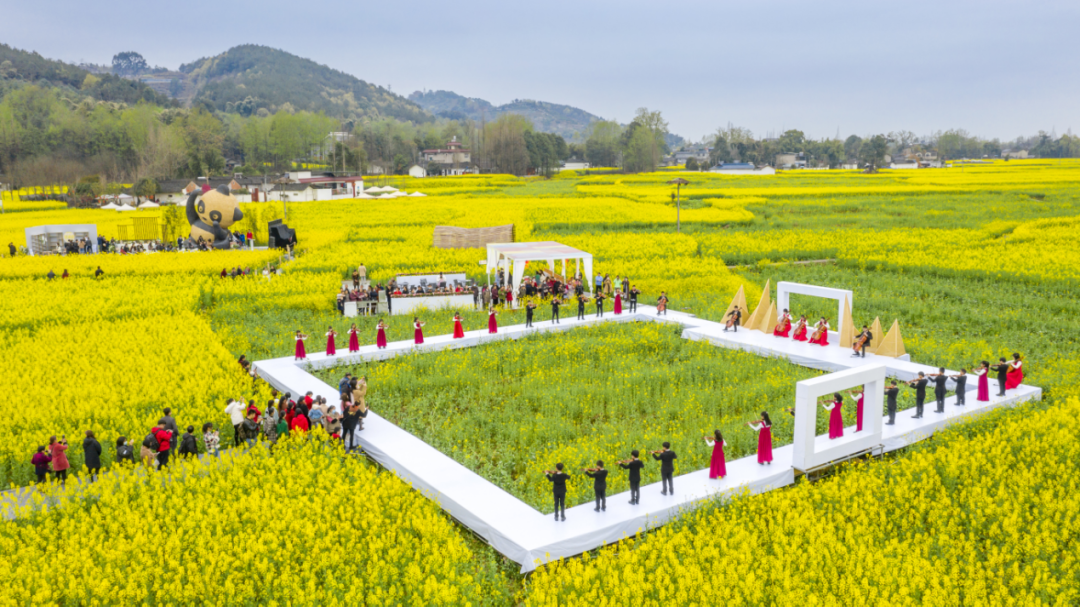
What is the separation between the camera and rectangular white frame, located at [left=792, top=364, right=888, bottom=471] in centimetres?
1236

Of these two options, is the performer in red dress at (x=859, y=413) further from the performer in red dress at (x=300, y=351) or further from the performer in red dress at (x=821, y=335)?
the performer in red dress at (x=300, y=351)

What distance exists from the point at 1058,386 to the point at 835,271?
18917mm

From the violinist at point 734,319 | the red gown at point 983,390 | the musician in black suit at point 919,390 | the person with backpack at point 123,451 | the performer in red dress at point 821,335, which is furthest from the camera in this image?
the violinist at point 734,319

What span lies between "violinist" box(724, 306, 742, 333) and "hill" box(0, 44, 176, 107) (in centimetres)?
18149

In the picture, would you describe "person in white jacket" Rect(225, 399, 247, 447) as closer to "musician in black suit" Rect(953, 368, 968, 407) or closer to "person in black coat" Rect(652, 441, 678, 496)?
"person in black coat" Rect(652, 441, 678, 496)

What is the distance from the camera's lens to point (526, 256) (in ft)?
88.9

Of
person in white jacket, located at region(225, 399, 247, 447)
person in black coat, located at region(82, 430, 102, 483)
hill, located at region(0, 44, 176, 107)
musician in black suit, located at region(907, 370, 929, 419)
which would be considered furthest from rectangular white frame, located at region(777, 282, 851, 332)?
hill, located at region(0, 44, 176, 107)

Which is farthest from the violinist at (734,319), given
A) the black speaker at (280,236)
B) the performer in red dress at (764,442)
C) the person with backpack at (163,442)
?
the black speaker at (280,236)

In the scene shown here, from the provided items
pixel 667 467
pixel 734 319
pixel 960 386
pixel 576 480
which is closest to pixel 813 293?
pixel 734 319

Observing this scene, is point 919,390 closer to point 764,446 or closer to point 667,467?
point 764,446

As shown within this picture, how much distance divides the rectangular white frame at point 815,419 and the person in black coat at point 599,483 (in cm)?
397

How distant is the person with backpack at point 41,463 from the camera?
1192 cm

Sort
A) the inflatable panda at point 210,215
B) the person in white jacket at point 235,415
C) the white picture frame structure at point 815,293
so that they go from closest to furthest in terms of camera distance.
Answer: the person in white jacket at point 235,415 → the white picture frame structure at point 815,293 → the inflatable panda at point 210,215

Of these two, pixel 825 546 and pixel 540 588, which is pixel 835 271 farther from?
pixel 540 588
